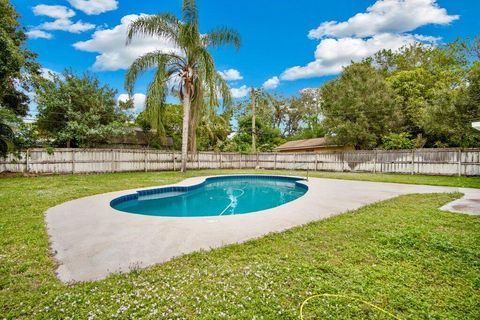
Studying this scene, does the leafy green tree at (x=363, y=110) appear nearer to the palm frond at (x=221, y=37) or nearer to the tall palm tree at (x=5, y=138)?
the palm frond at (x=221, y=37)

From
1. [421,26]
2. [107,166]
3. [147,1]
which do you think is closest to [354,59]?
[421,26]

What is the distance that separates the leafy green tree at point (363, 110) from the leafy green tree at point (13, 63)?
58.7ft

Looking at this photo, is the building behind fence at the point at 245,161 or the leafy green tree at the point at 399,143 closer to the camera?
the building behind fence at the point at 245,161

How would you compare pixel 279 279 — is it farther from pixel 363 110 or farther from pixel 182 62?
pixel 363 110

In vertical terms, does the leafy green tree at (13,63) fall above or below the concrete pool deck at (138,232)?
above

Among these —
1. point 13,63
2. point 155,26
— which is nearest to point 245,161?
point 155,26

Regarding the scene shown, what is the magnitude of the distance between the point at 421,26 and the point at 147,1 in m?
20.3

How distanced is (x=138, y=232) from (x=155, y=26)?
1140 cm

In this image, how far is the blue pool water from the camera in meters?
6.55

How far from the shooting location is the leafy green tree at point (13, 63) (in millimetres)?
9430

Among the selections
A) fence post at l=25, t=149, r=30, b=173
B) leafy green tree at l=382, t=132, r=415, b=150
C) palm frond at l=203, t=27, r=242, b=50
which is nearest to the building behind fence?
fence post at l=25, t=149, r=30, b=173

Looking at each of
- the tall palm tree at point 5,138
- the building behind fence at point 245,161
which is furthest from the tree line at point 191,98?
the building behind fence at point 245,161

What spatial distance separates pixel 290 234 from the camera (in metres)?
3.58

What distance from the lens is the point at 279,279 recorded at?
2307mm
